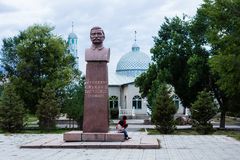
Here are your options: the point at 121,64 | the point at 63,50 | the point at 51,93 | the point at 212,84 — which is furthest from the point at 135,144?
the point at 121,64

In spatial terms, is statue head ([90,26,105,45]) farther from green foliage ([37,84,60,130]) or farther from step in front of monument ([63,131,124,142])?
green foliage ([37,84,60,130])

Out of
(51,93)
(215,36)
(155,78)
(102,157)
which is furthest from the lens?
(155,78)

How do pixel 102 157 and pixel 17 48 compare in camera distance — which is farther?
pixel 17 48

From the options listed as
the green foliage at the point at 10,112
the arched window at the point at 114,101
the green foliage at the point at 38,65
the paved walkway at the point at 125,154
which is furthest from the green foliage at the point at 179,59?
the arched window at the point at 114,101

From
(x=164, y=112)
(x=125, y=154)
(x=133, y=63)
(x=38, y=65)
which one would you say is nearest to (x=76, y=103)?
(x=38, y=65)

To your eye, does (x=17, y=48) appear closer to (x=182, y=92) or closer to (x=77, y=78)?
(x=77, y=78)

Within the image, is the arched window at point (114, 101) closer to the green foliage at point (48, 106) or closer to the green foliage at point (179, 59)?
the green foliage at point (179, 59)

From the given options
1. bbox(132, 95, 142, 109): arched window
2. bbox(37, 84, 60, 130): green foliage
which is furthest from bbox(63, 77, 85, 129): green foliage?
bbox(132, 95, 142, 109): arched window

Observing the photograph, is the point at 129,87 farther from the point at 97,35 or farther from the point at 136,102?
the point at 97,35

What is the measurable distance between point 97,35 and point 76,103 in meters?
15.5

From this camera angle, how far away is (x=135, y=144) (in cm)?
1756

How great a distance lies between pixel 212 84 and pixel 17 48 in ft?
51.6

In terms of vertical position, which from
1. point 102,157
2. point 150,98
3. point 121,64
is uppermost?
point 121,64

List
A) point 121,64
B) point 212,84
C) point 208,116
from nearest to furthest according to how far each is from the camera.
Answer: point 208,116, point 212,84, point 121,64
